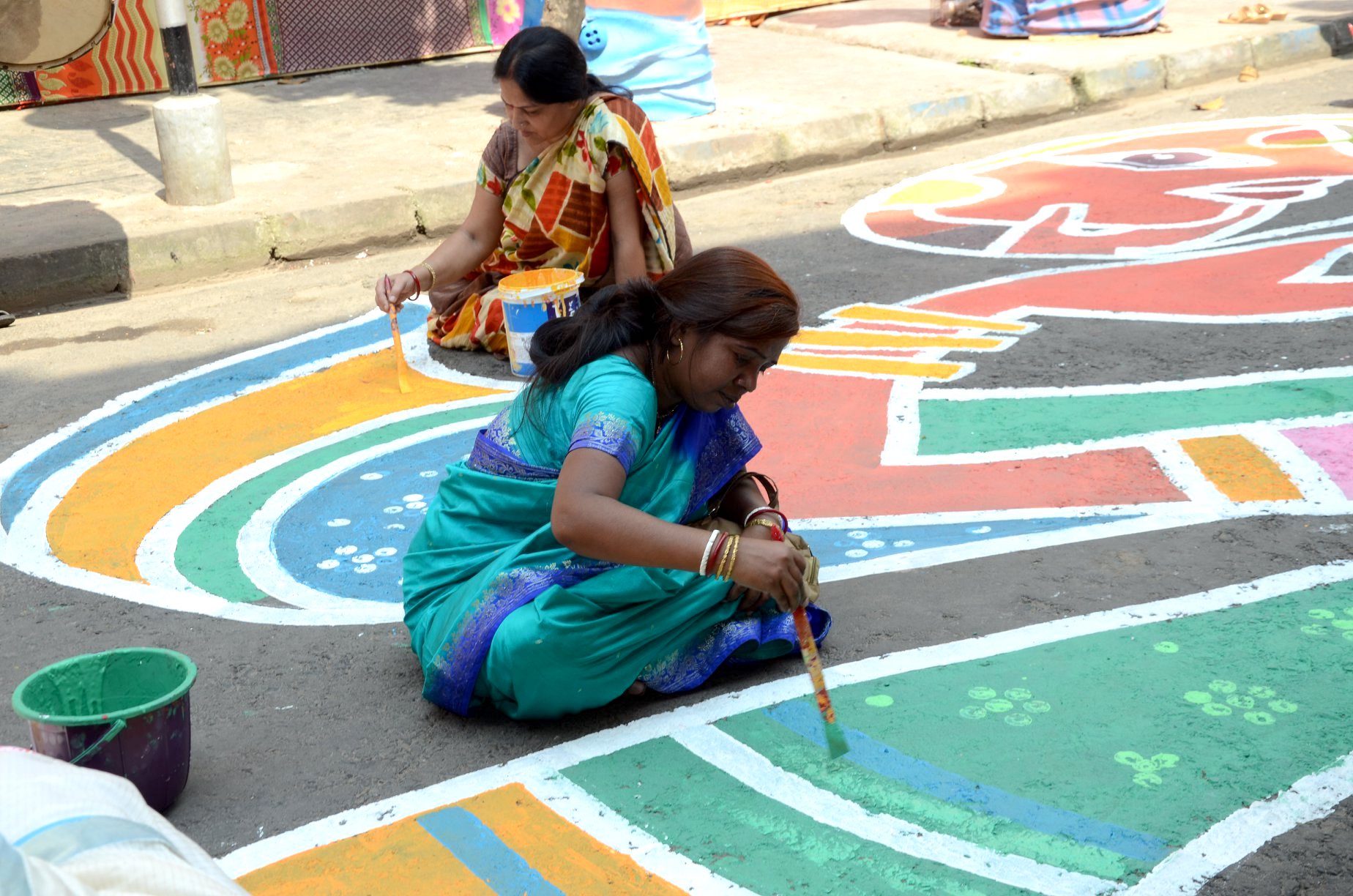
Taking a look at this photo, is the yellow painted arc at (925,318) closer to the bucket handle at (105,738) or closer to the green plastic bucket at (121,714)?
the green plastic bucket at (121,714)

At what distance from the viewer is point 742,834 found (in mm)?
2486

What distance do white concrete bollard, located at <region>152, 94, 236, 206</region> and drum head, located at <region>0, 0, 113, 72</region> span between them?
1451 mm

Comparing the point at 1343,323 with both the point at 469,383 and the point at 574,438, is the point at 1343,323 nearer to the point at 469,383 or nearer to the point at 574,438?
the point at 469,383

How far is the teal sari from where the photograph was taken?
274 centimetres

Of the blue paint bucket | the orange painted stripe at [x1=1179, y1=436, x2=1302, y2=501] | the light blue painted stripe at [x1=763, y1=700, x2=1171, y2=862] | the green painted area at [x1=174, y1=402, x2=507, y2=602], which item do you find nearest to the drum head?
the blue paint bucket

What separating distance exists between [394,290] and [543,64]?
0.87 meters

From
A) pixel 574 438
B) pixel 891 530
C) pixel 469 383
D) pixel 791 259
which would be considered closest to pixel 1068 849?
pixel 574 438

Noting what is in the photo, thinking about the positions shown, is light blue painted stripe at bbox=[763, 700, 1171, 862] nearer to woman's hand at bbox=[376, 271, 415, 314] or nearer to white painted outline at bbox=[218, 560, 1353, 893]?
white painted outline at bbox=[218, 560, 1353, 893]

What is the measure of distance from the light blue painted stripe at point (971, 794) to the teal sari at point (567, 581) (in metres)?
0.23

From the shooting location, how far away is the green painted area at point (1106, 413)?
4.23 m

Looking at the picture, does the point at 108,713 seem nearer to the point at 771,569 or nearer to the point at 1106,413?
the point at 771,569

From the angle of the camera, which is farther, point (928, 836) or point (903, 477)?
point (903, 477)

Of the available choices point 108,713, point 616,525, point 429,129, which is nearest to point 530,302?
point 616,525

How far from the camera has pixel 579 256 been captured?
5172 millimetres
